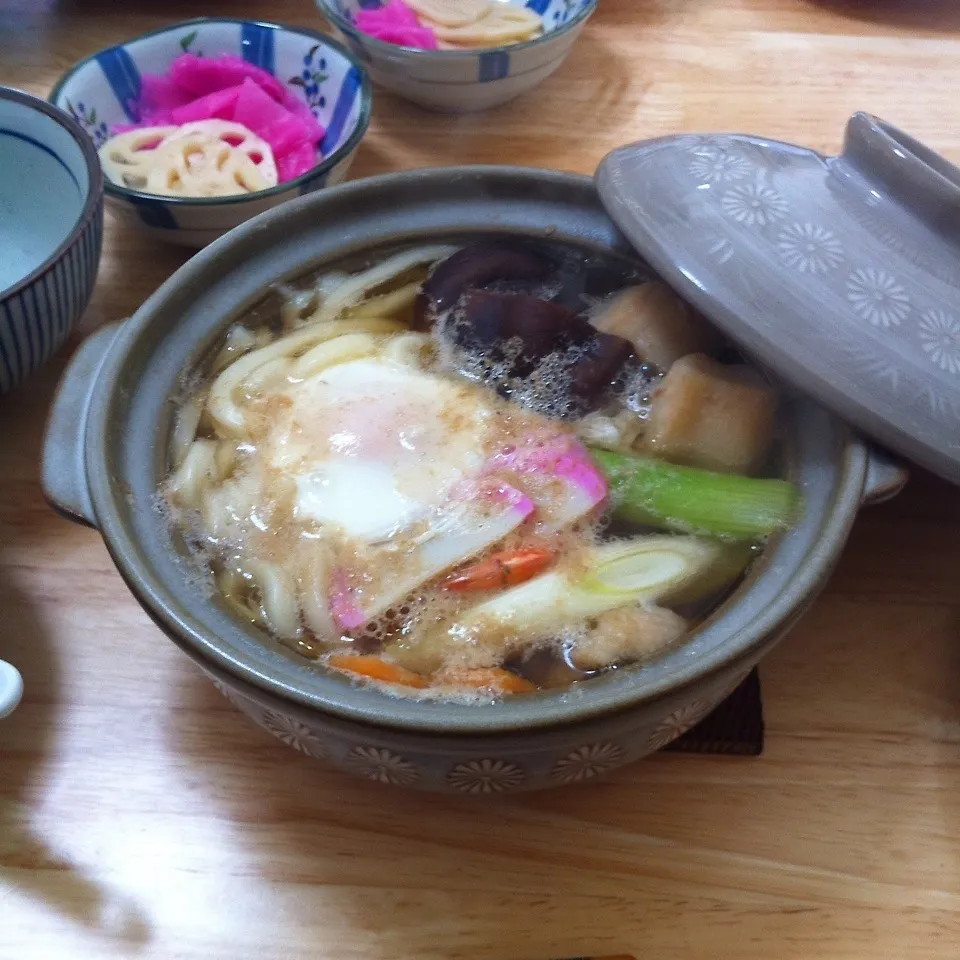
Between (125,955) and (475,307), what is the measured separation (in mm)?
724

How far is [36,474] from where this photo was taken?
111 centimetres

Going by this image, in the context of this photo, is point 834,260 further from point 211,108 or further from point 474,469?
point 211,108

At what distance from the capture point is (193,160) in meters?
1.38

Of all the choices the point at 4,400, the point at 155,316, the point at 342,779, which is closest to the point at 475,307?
the point at 155,316

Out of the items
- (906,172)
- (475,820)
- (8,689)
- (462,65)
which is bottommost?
(475,820)

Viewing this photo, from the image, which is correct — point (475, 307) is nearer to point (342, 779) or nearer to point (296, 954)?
point (342, 779)

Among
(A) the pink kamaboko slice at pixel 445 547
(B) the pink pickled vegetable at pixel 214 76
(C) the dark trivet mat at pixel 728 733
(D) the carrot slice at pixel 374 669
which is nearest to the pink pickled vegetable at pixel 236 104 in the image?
(B) the pink pickled vegetable at pixel 214 76

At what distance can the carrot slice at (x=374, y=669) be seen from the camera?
735 mm

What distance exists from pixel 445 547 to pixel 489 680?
0.16 m

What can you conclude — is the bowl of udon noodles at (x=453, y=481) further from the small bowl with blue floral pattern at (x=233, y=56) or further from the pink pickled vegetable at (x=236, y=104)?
the pink pickled vegetable at (x=236, y=104)

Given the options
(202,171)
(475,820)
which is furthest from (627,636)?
(202,171)

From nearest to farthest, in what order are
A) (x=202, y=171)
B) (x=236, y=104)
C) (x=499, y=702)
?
(x=499, y=702) → (x=202, y=171) → (x=236, y=104)

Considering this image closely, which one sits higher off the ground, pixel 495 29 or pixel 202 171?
pixel 495 29

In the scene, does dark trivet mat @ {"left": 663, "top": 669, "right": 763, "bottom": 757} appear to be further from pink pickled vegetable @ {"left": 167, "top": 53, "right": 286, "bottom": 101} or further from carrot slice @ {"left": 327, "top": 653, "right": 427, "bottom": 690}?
pink pickled vegetable @ {"left": 167, "top": 53, "right": 286, "bottom": 101}
